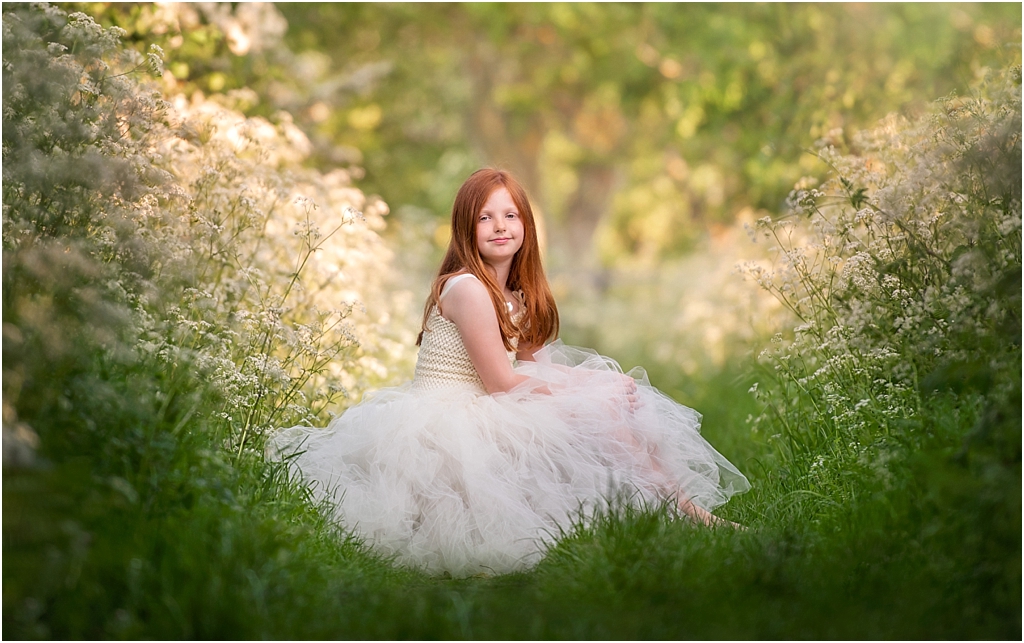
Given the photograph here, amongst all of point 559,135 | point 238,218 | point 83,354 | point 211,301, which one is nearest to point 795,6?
point 238,218

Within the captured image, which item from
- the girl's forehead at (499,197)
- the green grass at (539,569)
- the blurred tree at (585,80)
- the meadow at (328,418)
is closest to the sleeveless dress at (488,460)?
the meadow at (328,418)

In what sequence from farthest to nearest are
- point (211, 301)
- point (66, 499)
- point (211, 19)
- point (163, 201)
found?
point (211, 19), point (163, 201), point (211, 301), point (66, 499)

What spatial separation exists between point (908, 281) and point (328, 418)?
269cm

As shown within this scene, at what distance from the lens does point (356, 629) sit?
2.37 metres

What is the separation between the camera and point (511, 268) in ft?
14.3

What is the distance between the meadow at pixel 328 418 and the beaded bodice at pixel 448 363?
1.48ft

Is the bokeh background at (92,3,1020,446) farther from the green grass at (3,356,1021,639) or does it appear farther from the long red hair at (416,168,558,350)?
the green grass at (3,356,1021,639)

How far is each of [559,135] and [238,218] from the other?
14232 millimetres

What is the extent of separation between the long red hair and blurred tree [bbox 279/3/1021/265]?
1.09m

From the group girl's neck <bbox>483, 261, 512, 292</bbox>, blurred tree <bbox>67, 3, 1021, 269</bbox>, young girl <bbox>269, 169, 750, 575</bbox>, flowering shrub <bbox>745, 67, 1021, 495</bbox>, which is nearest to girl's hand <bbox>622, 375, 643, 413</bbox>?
young girl <bbox>269, 169, 750, 575</bbox>

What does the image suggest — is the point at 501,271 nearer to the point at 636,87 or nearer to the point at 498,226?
the point at 498,226

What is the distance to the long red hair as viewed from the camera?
13.2 ft

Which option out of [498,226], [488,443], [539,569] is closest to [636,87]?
[498,226]

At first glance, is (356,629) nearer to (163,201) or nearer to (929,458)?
(929,458)
